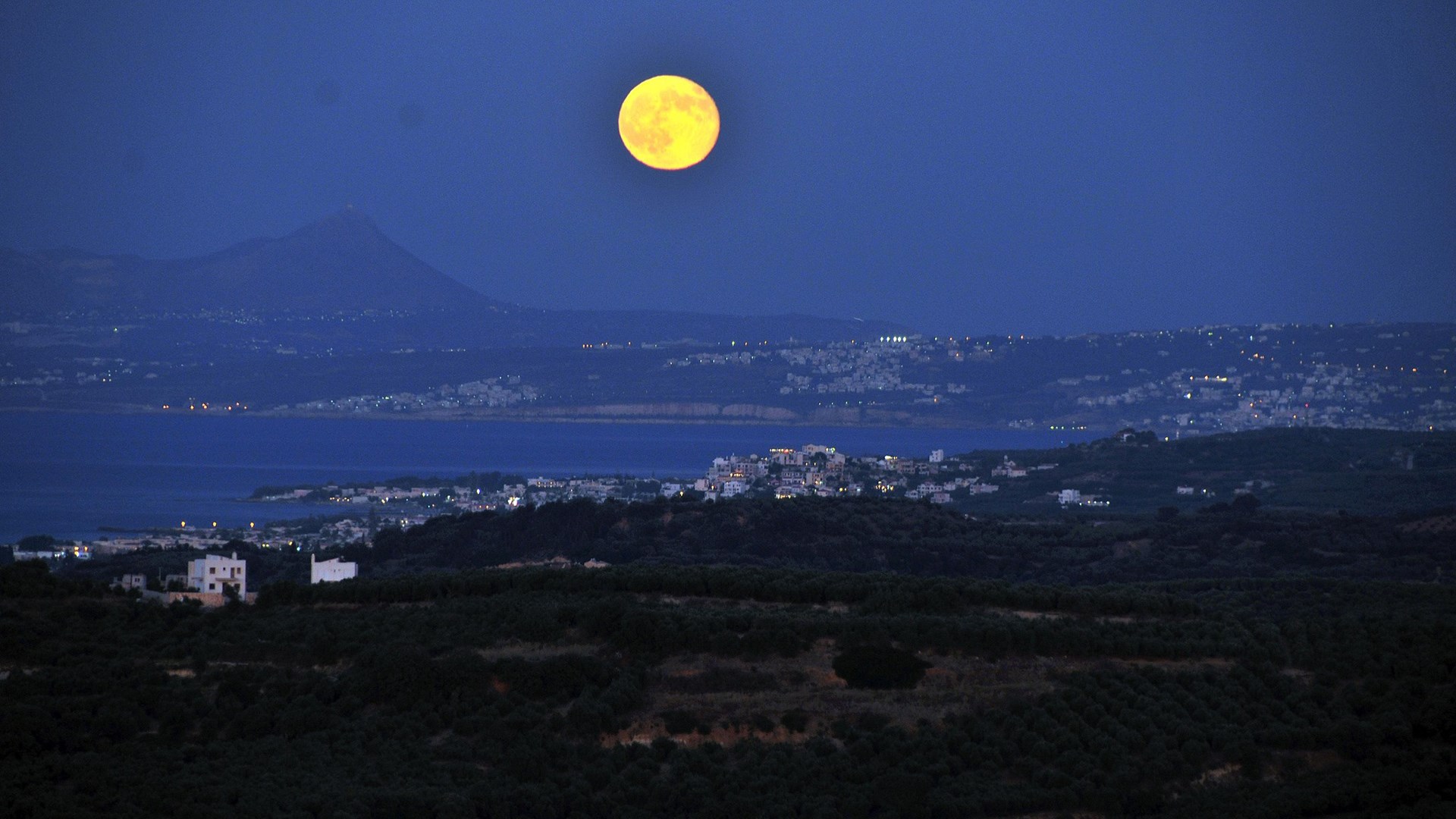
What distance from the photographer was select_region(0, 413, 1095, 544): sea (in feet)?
218

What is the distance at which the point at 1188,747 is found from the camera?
16.0m

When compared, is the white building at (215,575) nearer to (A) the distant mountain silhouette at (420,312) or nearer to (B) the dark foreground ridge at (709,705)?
(B) the dark foreground ridge at (709,705)

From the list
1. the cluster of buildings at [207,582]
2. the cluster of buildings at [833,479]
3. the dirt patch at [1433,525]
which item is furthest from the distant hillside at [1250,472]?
the cluster of buildings at [207,582]

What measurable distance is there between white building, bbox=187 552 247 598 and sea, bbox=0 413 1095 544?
3036 centimetres

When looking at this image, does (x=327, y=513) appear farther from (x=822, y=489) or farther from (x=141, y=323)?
(x=141, y=323)

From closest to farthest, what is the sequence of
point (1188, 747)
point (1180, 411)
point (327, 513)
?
1. point (1188, 747)
2. point (327, 513)
3. point (1180, 411)

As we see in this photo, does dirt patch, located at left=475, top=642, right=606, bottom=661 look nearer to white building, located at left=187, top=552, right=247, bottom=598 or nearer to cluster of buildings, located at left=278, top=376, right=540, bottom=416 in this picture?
white building, located at left=187, top=552, right=247, bottom=598

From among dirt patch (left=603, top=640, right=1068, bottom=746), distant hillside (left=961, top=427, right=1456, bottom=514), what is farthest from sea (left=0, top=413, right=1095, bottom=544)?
dirt patch (left=603, top=640, right=1068, bottom=746)

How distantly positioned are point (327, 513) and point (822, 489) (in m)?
18.8

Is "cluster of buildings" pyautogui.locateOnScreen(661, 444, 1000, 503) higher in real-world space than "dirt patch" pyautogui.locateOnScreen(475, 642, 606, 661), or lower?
lower

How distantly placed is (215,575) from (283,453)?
7689cm

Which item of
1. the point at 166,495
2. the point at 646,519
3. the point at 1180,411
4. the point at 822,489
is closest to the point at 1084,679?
the point at 646,519

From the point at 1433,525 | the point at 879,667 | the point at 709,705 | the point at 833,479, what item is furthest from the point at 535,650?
the point at 833,479

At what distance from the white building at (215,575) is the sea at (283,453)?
30.4m
